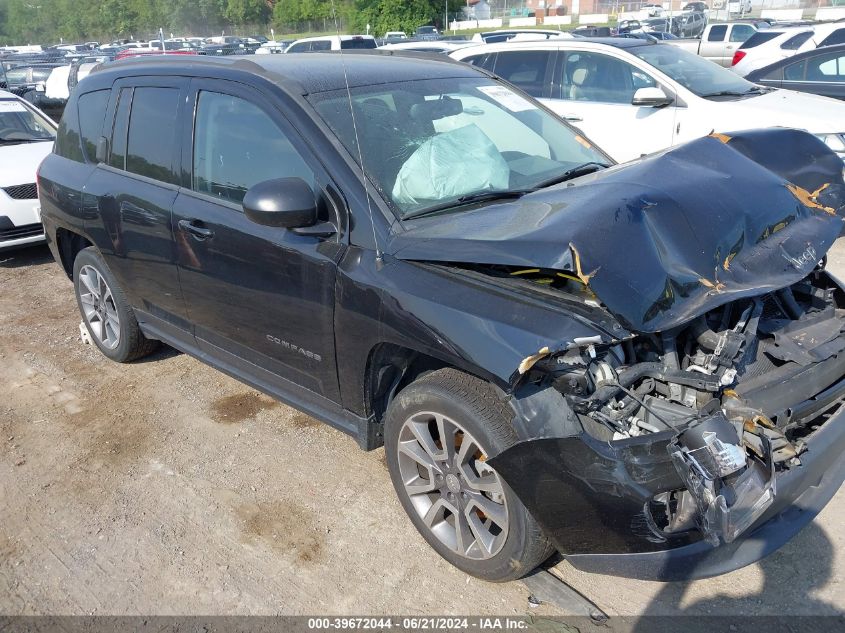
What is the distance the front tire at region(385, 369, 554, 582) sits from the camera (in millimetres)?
2600

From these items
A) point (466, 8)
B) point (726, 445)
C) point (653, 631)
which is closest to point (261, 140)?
point (726, 445)

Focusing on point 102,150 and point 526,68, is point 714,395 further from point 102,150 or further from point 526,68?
point 526,68

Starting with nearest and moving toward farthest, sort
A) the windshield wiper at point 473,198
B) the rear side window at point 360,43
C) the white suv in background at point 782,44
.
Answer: the windshield wiper at point 473,198 < the white suv in background at point 782,44 < the rear side window at point 360,43

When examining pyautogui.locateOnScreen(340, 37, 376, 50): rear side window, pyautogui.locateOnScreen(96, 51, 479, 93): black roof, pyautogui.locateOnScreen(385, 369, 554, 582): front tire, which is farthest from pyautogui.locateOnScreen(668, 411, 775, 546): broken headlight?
pyautogui.locateOnScreen(340, 37, 376, 50): rear side window

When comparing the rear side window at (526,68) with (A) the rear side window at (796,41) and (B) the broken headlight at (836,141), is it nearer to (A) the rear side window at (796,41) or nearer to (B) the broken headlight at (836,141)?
(B) the broken headlight at (836,141)

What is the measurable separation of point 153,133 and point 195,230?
0.77 m

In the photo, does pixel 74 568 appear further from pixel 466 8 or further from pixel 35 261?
pixel 466 8

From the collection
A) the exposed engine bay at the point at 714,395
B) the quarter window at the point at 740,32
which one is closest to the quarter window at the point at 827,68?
the exposed engine bay at the point at 714,395

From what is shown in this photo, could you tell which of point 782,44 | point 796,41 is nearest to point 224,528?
point 782,44

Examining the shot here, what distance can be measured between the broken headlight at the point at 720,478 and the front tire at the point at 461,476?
1.97ft

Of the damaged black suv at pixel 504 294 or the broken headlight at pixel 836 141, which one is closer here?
the damaged black suv at pixel 504 294

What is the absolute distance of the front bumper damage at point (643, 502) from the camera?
2.15 m

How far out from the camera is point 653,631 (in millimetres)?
2600

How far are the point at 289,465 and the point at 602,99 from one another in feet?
18.8
